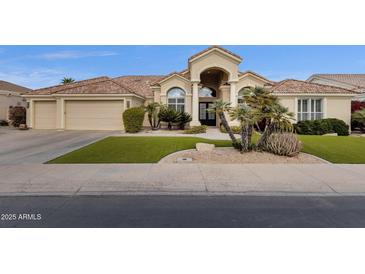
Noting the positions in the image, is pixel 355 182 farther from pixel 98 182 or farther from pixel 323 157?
pixel 98 182

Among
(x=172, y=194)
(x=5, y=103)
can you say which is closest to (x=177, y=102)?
(x=172, y=194)

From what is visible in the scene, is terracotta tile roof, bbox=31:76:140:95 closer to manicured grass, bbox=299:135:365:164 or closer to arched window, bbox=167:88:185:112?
arched window, bbox=167:88:185:112

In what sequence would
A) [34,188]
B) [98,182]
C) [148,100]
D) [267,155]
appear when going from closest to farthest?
[34,188]
[98,182]
[267,155]
[148,100]

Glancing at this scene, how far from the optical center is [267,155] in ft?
33.6

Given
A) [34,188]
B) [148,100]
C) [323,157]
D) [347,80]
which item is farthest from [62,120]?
[347,80]

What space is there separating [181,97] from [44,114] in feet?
39.8

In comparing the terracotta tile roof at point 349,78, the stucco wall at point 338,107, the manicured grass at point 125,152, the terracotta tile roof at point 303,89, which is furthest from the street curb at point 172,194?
the terracotta tile roof at point 349,78

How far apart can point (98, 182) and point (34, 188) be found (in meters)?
1.51

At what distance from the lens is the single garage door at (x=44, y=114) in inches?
887

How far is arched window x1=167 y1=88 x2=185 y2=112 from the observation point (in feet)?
72.5

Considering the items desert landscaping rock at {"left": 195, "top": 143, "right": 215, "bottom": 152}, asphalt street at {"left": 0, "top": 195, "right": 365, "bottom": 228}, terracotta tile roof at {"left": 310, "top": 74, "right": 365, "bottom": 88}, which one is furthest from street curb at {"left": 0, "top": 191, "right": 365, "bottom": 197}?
terracotta tile roof at {"left": 310, "top": 74, "right": 365, "bottom": 88}

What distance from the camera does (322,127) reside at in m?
19.0

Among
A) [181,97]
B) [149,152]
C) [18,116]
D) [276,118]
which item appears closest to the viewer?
A: [276,118]

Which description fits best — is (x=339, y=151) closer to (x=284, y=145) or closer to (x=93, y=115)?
(x=284, y=145)
